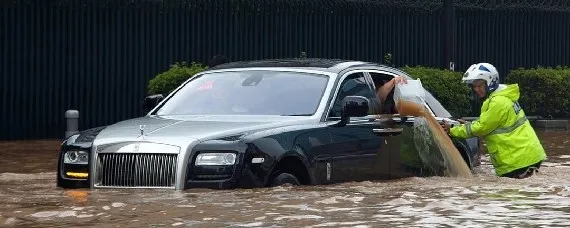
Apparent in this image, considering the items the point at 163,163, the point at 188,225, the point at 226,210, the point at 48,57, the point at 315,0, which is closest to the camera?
the point at 188,225

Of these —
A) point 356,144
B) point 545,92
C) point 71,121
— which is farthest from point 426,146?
point 545,92

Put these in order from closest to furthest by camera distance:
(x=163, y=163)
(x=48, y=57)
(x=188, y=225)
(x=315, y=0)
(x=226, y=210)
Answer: (x=188, y=225)
(x=226, y=210)
(x=163, y=163)
(x=48, y=57)
(x=315, y=0)

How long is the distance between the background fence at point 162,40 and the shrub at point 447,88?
225 centimetres

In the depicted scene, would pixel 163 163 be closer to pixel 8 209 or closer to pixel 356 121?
pixel 8 209

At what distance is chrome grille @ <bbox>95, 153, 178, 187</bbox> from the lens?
10.9 metres

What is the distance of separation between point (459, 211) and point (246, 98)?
268cm

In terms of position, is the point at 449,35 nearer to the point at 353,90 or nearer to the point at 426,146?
the point at 426,146

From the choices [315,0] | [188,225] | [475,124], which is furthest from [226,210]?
[315,0]

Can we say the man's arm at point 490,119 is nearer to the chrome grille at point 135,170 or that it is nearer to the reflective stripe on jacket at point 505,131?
the reflective stripe on jacket at point 505,131

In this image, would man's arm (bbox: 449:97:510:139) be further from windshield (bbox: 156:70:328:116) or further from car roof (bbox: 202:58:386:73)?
windshield (bbox: 156:70:328:116)

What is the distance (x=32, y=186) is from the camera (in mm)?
12688

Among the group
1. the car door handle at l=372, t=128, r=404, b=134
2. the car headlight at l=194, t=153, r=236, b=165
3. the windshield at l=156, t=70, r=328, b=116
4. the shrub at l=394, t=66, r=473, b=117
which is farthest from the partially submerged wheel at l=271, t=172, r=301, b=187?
the shrub at l=394, t=66, r=473, b=117

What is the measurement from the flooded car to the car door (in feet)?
0.04

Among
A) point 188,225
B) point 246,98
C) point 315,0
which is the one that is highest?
point 315,0
